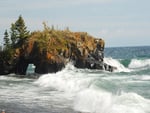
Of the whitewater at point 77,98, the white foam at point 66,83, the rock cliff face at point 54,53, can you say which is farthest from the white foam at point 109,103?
the rock cliff face at point 54,53

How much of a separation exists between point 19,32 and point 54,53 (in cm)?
629

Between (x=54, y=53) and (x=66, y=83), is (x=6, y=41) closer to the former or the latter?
(x=54, y=53)

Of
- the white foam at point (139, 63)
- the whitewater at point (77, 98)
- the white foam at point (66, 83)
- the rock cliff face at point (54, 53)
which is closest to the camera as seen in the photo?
the whitewater at point (77, 98)

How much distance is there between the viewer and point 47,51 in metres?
52.8

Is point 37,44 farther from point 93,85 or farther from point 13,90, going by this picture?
point 93,85

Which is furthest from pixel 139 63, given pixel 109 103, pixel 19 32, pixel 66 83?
pixel 109 103

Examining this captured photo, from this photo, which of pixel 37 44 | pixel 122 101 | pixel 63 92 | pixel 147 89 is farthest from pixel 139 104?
pixel 37 44

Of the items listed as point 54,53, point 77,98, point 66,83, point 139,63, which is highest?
point 54,53

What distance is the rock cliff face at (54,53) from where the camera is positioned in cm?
5275

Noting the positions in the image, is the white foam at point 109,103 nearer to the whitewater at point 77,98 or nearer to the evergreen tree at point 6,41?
the whitewater at point 77,98

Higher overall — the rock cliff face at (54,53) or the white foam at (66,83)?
the rock cliff face at (54,53)

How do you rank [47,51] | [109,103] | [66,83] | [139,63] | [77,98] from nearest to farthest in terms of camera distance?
[109,103] < [77,98] < [66,83] < [47,51] < [139,63]

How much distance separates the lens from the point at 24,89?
37.2 m

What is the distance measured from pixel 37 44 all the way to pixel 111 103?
29540 millimetres
